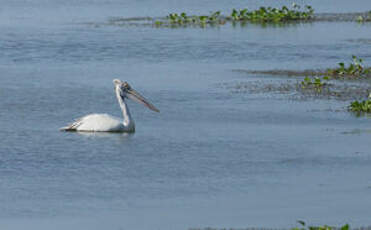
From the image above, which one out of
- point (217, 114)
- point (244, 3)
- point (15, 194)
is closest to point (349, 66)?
point (217, 114)

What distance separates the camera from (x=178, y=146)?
1434 centimetres

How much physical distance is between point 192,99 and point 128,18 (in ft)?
71.4

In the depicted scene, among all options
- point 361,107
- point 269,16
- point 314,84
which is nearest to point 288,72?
point 314,84

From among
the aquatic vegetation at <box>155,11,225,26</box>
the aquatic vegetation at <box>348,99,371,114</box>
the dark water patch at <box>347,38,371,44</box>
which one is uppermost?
the aquatic vegetation at <box>348,99,371,114</box>

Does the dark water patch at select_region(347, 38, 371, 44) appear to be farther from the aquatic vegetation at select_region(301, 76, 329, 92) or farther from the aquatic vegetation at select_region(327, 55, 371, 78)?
the aquatic vegetation at select_region(301, 76, 329, 92)

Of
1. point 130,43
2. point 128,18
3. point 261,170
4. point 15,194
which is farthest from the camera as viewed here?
point 128,18

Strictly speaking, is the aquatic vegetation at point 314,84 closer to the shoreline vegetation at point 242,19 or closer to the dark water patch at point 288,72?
the dark water patch at point 288,72

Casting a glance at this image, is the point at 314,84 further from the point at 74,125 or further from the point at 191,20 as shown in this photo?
the point at 191,20

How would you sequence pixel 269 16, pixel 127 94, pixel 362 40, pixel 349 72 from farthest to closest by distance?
pixel 269 16 → pixel 362 40 → pixel 349 72 → pixel 127 94

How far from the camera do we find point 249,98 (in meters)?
18.9

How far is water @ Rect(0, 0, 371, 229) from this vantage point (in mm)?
10492

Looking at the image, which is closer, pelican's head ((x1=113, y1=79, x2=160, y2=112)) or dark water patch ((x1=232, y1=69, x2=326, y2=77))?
pelican's head ((x1=113, y1=79, x2=160, y2=112))

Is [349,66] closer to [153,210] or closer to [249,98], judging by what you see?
[249,98]

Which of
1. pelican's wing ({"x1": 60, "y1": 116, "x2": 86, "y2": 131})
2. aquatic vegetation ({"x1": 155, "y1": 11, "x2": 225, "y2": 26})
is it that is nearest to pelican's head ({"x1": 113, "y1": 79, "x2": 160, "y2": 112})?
pelican's wing ({"x1": 60, "y1": 116, "x2": 86, "y2": 131})
